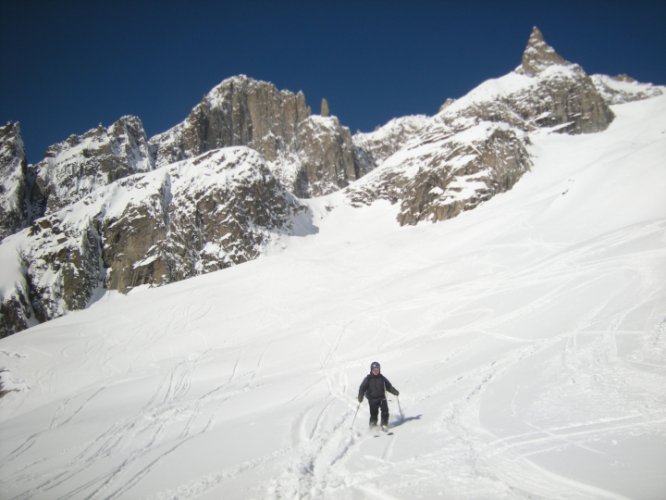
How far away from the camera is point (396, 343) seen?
16.5 m

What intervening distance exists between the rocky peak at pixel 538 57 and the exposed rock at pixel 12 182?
135360mm

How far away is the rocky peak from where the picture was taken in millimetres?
119975

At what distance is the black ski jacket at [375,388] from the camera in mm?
8492

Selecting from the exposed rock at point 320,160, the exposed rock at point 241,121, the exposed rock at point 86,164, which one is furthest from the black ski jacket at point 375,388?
the exposed rock at point 241,121

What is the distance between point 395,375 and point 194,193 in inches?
2323

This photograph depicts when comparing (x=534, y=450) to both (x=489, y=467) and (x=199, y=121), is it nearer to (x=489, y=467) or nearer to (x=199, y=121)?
(x=489, y=467)

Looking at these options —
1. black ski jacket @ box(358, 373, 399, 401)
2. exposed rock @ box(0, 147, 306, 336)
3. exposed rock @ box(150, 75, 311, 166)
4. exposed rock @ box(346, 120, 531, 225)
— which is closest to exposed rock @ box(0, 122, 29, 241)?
exposed rock @ box(0, 147, 306, 336)

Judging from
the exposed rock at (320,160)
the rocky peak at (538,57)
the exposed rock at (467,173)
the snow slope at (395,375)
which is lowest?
the snow slope at (395,375)

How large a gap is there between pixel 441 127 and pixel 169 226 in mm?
71044

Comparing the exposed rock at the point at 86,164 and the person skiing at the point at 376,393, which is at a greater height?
the exposed rock at the point at 86,164

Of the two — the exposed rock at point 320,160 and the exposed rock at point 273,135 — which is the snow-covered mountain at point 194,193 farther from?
the exposed rock at point 273,135

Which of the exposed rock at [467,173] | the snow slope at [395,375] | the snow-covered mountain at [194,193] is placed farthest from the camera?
the snow-covered mountain at [194,193]

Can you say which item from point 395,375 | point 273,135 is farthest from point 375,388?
point 273,135

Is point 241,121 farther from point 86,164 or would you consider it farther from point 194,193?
point 194,193
